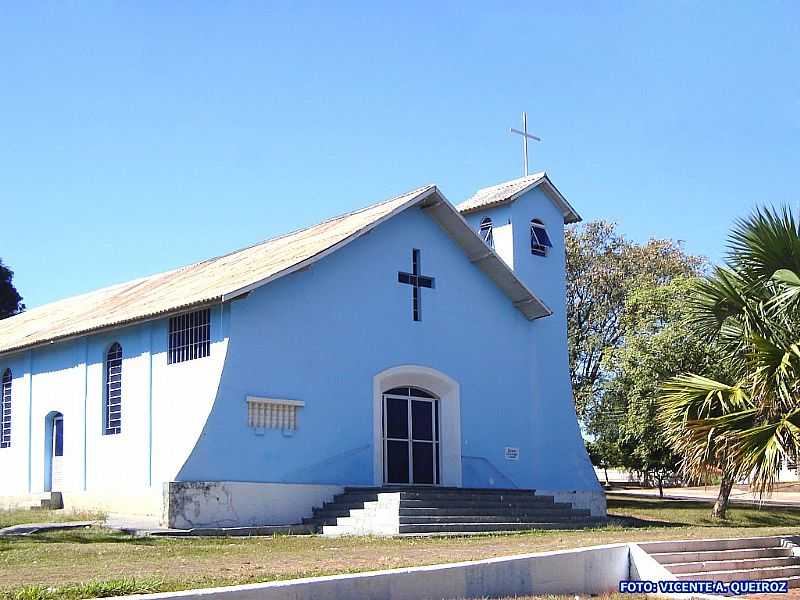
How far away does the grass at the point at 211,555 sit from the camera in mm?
11508

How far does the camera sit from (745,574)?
15758 mm

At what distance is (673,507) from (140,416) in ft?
60.8

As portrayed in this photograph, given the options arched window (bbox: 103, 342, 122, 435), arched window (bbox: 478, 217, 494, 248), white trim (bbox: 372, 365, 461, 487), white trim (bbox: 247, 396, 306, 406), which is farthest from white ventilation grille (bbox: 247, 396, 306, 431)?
arched window (bbox: 478, 217, 494, 248)

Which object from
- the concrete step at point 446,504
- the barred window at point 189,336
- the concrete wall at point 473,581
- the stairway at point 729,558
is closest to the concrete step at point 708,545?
the stairway at point 729,558

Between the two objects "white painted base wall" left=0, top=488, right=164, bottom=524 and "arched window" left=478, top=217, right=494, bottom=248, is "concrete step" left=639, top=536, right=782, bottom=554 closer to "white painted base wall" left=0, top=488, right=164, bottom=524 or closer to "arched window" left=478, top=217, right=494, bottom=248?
"white painted base wall" left=0, top=488, right=164, bottom=524

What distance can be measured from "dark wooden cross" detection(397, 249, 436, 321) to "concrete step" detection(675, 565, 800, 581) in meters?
11.2

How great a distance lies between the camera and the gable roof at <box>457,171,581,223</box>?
2881 cm

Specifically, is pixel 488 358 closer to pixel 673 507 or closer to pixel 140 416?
pixel 140 416

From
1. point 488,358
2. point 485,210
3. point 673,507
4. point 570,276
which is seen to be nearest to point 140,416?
point 488,358

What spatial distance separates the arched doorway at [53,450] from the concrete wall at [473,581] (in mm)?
16320

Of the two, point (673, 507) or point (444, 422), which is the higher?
point (444, 422)

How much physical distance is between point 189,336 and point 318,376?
2.81 m

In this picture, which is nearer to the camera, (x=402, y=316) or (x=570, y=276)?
(x=402, y=316)

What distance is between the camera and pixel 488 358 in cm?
2688
